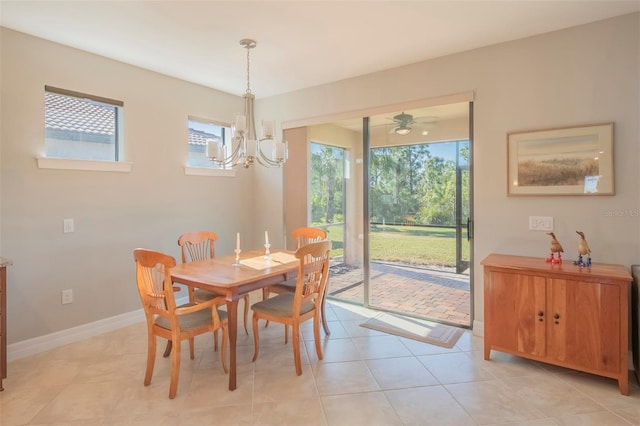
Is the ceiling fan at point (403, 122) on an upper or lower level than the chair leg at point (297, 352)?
upper

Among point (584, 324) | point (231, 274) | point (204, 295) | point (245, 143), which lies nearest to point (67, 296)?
point (204, 295)

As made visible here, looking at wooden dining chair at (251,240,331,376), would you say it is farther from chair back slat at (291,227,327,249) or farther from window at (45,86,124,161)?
window at (45,86,124,161)

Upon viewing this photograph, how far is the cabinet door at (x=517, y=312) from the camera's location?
8.41 ft

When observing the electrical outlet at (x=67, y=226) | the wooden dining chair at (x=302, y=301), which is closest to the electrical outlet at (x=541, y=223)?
the wooden dining chair at (x=302, y=301)

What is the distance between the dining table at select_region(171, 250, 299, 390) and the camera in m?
2.36

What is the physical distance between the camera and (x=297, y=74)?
3.85 meters

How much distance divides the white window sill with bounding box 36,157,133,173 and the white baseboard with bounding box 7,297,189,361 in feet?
4.84

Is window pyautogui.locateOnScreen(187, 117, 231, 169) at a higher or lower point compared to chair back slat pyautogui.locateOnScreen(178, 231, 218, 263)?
higher

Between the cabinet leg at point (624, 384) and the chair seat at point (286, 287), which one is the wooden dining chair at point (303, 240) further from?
the cabinet leg at point (624, 384)

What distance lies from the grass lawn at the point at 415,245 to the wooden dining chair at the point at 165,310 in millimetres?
2131

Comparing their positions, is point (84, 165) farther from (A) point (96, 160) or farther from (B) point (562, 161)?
(B) point (562, 161)

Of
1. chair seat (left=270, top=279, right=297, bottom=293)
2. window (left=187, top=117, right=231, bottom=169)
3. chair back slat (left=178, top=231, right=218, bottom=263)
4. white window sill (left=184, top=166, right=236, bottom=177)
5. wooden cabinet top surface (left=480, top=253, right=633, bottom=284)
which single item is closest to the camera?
wooden cabinet top surface (left=480, top=253, right=633, bottom=284)

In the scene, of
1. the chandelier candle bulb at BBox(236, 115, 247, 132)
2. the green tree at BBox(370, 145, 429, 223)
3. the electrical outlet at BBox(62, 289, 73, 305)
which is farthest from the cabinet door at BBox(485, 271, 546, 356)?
the electrical outlet at BBox(62, 289, 73, 305)

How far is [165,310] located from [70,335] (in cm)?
161
